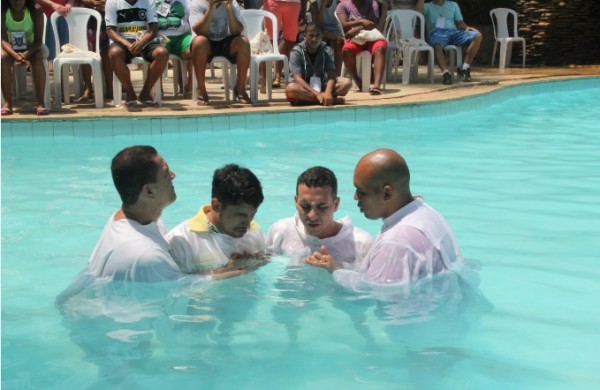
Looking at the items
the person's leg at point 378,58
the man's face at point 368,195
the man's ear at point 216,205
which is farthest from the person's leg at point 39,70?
the man's face at point 368,195

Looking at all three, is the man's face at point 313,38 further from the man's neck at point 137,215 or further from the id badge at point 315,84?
the man's neck at point 137,215

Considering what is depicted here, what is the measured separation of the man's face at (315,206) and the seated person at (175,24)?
263 inches

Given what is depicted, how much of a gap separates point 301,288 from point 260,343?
0.72 metres

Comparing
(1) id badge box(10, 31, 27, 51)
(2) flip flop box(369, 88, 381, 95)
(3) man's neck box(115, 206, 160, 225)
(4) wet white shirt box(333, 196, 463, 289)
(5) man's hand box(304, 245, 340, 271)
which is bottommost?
(5) man's hand box(304, 245, 340, 271)

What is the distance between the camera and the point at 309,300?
4.52 m

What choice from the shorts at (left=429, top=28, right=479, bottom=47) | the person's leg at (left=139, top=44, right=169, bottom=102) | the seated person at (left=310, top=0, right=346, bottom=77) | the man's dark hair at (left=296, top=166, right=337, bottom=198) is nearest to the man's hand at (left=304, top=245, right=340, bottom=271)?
the man's dark hair at (left=296, top=166, right=337, bottom=198)

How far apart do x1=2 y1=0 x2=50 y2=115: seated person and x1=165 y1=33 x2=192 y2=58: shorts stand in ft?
5.49

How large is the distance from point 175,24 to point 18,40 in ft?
6.28

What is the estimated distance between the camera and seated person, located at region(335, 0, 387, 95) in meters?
12.1

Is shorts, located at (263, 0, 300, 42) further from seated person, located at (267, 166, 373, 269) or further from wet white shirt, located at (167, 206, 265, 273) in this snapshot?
wet white shirt, located at (167, 206, 265, 273)

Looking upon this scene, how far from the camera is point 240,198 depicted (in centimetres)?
427

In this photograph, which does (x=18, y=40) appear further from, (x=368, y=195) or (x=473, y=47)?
(x=473, y=47)

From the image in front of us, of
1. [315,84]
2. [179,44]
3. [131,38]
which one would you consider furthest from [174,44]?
[315,84]

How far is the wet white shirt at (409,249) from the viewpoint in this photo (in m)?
4.07
